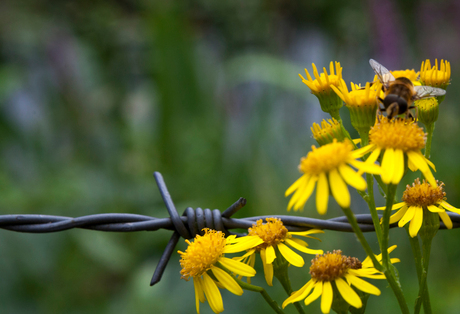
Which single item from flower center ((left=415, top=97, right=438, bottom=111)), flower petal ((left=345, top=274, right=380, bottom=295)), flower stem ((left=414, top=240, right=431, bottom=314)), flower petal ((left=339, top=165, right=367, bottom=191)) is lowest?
flower stem ((left=414, top=240, right=431, bottom=314))

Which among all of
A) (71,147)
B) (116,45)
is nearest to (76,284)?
(71,147)

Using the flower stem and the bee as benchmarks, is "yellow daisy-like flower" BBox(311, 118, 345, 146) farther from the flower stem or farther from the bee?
the flower stem

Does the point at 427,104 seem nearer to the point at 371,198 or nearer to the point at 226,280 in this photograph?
the point at 371,198

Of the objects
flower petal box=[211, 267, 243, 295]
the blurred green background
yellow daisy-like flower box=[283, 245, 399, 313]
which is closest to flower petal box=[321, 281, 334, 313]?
yellow daisy-like flower box=[283, 245, 399, 313]

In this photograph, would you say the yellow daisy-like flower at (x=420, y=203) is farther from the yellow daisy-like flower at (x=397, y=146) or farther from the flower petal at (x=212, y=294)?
the flower petal at (x=212, y=294)

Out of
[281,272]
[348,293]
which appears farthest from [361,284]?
[281,272]

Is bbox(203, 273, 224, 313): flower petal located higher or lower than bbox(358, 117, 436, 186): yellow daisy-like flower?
lower
